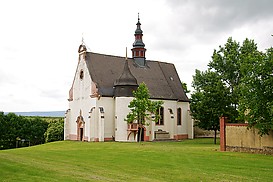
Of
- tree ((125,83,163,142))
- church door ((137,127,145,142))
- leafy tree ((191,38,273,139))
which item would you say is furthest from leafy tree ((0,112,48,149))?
leafy tree ((191,38,273,139))

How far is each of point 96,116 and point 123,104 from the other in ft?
13.4

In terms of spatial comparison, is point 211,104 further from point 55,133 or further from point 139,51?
point 55,133

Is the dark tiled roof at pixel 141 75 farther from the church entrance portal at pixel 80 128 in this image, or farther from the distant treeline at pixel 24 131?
the distant treeline at pixel 24 131

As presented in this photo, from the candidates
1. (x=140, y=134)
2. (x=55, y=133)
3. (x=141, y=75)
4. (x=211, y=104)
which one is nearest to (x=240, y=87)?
(x=211, y=104)

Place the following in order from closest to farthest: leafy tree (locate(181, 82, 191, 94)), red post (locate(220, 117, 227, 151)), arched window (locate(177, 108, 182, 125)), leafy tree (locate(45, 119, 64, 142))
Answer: red post (locate(220, 117, 227, 151)) < arched window (locate(177, 108, 182, 125)) < leafy tree (locate(181, 82, 191, 94)) < leafy tree (locate(45, 119, 64, 142))

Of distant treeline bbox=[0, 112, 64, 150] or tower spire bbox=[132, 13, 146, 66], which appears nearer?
tower spire bbox=[132, 13, 146, 66]

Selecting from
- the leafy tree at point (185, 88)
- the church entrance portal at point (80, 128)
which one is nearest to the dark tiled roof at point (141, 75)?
the leafy tree at point (185, 88)

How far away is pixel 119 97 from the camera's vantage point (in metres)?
51.2

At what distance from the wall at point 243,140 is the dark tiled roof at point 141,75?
2268cm

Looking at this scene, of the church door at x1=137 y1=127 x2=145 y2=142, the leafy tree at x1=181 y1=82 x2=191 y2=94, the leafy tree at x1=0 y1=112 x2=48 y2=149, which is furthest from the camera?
the leafy tree at x1=0 y1=112 x2=48 y2=149

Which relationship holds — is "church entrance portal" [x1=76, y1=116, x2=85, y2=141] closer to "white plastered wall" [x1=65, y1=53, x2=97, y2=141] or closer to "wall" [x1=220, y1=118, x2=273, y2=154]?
"white plastered wall" [x1=65, y1=53, x2=97, y2=141]

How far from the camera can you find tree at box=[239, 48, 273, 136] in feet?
90.3

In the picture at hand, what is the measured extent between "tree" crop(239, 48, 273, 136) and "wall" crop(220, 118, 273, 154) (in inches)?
57.0

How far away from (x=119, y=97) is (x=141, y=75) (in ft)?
24.1
